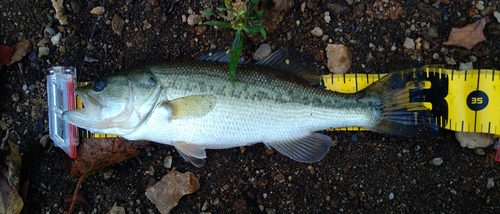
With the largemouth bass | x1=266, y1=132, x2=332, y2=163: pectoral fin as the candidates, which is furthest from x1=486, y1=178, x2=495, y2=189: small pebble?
x1=266, y1=132, x2=332, y2=163: pectoral fin

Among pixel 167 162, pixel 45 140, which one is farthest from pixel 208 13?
pixel 45 140

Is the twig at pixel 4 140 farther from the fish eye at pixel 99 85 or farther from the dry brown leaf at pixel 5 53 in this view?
the fish eye at pixel 99 85

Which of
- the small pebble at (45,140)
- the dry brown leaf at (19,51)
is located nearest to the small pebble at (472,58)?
the small pebble at (45,140)

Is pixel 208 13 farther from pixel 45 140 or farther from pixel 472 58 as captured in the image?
pixel 472 58

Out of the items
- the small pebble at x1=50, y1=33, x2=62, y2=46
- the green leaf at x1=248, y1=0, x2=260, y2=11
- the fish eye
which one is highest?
the green leaf at x1=248, y1=0, x2=260, y2=11

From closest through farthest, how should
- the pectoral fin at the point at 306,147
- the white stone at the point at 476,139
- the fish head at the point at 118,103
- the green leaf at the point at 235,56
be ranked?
1. the green leaf at the point at 235,56
2. the fish head at the point at 118,103
3. the pectoral fin at the point at 306,147
4. the white stone at the point at 476,139

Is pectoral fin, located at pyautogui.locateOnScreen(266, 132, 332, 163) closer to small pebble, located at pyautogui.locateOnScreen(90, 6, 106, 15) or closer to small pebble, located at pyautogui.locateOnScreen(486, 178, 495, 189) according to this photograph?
small pebble, located at pyautogui.locateOnScreen(486, 178, 495, 189)

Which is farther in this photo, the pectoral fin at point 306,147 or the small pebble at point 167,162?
the small pebble at point 167,162
